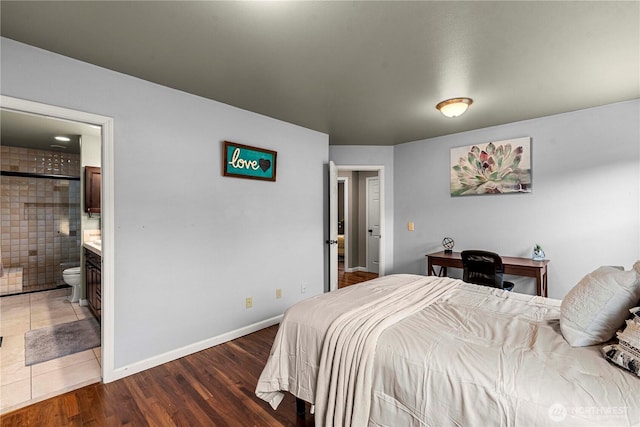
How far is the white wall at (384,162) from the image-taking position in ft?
15.4

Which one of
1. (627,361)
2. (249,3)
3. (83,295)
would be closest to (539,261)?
(627,361)

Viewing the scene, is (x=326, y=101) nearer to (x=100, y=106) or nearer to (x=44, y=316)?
(x=100, y=106)

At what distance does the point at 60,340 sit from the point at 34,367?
22.8 inches

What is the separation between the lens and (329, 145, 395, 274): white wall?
4703 millimetres

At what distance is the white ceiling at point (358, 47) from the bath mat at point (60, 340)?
2.53 meters

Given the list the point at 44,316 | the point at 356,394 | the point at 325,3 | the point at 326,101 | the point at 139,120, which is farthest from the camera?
the point at 44,316

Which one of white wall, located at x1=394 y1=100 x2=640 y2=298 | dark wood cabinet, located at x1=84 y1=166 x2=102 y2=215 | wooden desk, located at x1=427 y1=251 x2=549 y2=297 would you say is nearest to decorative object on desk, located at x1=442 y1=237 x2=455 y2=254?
white wall, located at x1=394 y1=100 x2=640 y2=298

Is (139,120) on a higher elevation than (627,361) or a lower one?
higher

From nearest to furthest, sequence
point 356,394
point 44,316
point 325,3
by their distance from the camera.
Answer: point 356,394 < point 325,3 < point 44,316

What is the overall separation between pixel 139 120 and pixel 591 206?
4483 mm

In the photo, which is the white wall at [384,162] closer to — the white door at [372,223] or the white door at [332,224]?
the white door at [332,224]

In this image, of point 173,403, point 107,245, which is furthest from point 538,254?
point 107,245

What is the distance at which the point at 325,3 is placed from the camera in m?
1.53

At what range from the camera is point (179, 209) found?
8.72 feet
